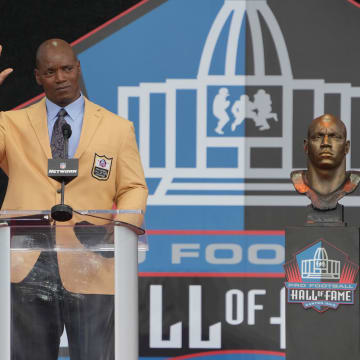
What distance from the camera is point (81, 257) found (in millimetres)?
2324

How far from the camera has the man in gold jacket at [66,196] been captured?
7.59 feet

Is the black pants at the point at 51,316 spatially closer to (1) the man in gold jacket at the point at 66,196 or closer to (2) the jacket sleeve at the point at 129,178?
(1) the man in gold jacket at the point at 66,196

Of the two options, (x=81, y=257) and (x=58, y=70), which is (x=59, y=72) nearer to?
(x=58, y=70)

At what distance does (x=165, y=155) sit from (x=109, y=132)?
4.95ft

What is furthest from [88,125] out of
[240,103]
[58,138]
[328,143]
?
[240,103]

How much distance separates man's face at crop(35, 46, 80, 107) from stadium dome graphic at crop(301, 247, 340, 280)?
4.28ft

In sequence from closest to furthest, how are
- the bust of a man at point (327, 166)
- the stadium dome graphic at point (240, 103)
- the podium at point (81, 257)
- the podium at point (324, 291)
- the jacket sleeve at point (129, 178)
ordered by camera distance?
1. the podium at point (81, 257)
2. the jacket sleeve at point (129, 178)
3. the podium at point (324, 291)
4. the bust of a man at point (327, 166)
5. the stadium dome graphic at point (240, 103)

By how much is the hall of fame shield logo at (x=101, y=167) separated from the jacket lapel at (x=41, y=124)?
0.18 meters

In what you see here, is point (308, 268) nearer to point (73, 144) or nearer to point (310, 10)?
point (73, 144)

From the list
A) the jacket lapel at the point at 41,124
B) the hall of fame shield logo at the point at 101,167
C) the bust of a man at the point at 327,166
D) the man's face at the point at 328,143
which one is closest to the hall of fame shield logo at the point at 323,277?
the bust of a man at the point at 327,166

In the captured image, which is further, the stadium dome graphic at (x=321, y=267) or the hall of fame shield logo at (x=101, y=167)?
the stadium dome graphic at (x=321, y=267)

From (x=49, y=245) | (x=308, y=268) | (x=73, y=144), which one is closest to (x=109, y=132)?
(x=73, y=144)

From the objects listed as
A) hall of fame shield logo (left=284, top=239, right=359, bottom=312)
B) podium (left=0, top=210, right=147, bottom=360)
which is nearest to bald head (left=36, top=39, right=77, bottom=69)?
podium (left=0, top=210, right=147, bottom=360)

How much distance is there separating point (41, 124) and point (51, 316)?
908 millimetres
